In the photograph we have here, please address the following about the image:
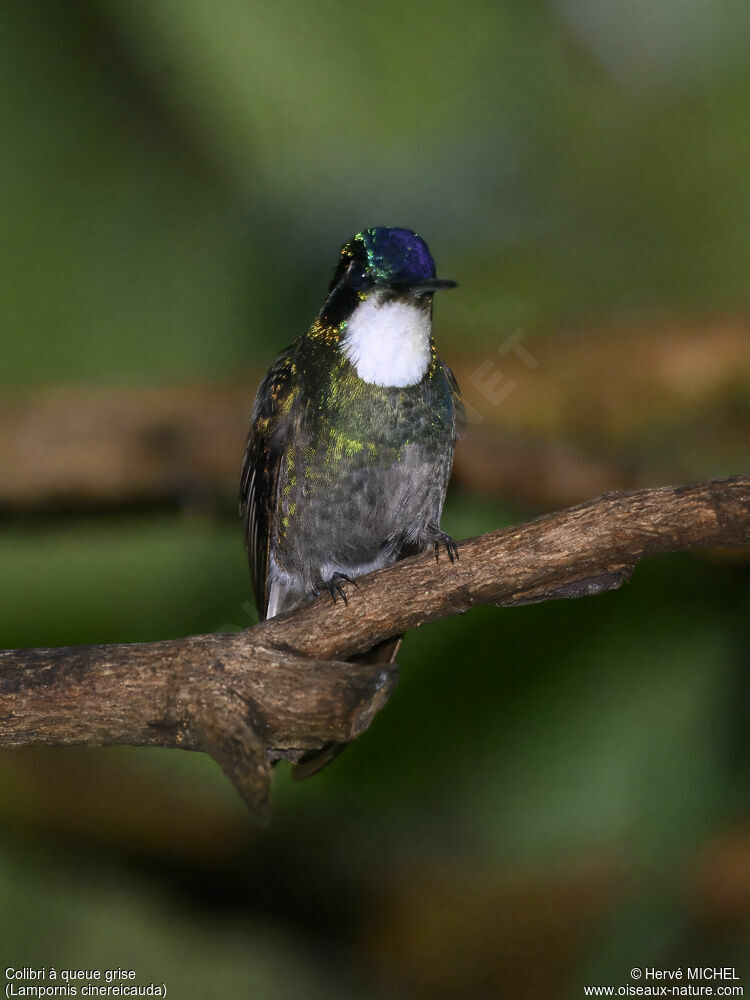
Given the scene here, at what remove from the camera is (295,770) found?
86.7 inches

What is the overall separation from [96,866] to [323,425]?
2477mm

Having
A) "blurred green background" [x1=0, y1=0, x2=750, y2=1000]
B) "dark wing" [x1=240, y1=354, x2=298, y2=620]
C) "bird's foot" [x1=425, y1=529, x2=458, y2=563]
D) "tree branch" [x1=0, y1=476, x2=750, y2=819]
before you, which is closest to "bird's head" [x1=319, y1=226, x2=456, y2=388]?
"dark wing" [x1=240, y1=354, x2=298, y2=620]

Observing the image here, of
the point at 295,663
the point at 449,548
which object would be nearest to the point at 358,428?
the point at 449,548

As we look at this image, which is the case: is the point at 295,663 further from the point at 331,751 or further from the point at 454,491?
the point at 454,491

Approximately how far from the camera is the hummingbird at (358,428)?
213 cm

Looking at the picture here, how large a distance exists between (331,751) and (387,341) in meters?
0.93

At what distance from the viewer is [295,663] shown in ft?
5.40

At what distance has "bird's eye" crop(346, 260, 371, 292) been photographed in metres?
2.15

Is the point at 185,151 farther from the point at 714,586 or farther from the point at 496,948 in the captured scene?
the point at 496,948

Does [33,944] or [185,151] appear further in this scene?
[185,151]

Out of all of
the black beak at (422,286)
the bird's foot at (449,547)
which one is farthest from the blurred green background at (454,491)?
the bird's foot at (449,547)

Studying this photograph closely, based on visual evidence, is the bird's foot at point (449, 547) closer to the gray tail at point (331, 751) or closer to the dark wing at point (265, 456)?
the gray tail at point (331, 751)

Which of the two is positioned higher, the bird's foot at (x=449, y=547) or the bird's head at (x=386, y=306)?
the bird's head at (x=386, y=306)

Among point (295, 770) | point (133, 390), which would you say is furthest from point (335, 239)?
point (295, 770)
